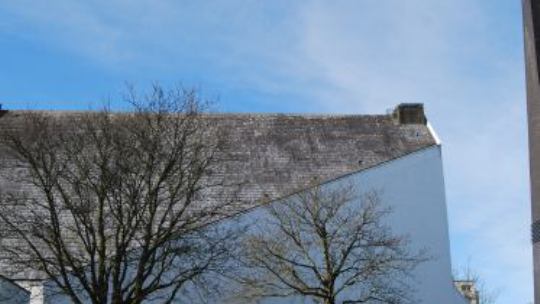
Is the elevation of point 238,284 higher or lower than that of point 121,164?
lower

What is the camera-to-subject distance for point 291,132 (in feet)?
122

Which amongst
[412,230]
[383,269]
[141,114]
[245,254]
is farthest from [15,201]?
[412,230]

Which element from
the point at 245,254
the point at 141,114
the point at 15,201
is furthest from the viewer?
the point at 245,254

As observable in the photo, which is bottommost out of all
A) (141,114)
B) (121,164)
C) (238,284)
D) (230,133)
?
(238,284)

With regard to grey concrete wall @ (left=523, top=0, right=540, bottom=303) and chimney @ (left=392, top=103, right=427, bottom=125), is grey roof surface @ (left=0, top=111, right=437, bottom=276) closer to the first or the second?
chimney @ (left=392, top=103, right=427, bottom=125)

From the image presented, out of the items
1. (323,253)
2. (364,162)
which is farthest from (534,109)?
(364,162)

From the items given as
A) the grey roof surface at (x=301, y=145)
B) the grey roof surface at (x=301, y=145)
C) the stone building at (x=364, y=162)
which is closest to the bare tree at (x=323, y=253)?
the stone building at (x=364, y=162)

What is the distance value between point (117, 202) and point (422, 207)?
574 inches

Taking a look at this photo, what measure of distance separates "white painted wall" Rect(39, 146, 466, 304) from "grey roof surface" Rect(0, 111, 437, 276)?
0.62 meters

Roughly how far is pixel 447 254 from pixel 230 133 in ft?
33.5

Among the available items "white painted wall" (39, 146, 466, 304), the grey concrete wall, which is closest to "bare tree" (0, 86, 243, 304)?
"white painted wall" (39, 146, 466, 304)

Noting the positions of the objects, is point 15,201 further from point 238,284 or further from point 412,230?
point 412,230

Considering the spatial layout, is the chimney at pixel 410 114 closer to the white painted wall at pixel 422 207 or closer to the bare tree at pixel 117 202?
the white painted wall at pixel 422 207

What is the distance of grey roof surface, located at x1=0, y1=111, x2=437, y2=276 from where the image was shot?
34.1 metres
